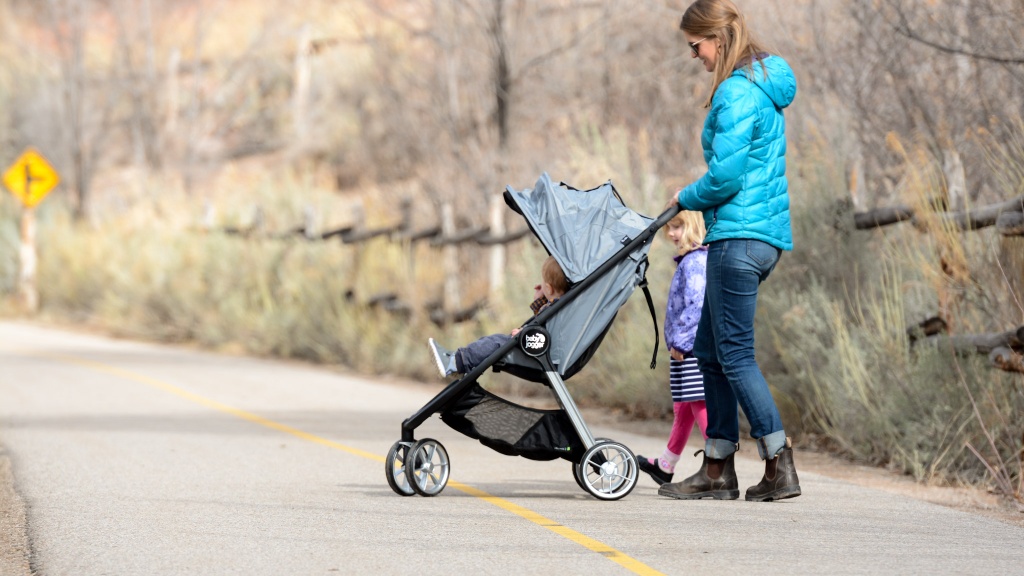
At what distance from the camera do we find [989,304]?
946 centimetres

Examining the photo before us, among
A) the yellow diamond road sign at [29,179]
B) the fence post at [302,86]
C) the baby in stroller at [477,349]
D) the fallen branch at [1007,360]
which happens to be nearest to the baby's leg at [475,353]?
the baby in stroller at [477,349]

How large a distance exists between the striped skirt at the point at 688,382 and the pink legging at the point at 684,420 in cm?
6

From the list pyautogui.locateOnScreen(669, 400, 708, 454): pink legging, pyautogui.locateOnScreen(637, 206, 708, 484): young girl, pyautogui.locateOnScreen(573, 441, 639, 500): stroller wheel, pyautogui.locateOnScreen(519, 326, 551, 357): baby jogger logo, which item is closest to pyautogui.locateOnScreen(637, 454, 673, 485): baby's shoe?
pyautogui.locateOnScreen(637, 206, 708, 484): young girl

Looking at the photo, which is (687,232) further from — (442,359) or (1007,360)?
(1007,360)

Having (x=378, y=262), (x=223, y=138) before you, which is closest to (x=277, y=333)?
(x=378, y=262)

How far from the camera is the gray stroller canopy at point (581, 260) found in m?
7.97

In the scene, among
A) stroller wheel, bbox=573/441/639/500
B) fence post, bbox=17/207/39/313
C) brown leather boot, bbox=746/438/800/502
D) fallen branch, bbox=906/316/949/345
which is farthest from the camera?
fence post, bbox=17/207/39/313

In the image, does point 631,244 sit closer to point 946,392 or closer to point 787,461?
point 787,461

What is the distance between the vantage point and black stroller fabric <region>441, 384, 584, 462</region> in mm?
7988

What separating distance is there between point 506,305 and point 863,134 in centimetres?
422

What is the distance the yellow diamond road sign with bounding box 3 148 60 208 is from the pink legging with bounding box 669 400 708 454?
28.9m

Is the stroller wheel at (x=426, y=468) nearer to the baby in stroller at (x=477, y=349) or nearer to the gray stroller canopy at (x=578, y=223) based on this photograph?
the baby in stroller at (x=477, y=349)

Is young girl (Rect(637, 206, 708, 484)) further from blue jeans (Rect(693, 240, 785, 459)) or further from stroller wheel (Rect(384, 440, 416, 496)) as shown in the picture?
stroller wheel (Rect(384, 440, 416, 496))

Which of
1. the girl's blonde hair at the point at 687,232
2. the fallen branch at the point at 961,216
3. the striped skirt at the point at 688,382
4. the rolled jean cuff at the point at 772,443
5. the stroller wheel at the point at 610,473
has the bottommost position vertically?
the stroller wheel at the point at 610,473
